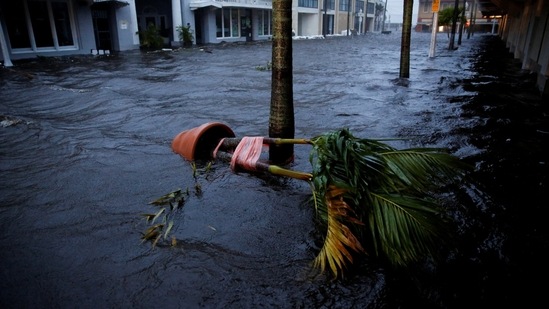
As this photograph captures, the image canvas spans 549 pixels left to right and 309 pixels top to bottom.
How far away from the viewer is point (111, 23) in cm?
2355

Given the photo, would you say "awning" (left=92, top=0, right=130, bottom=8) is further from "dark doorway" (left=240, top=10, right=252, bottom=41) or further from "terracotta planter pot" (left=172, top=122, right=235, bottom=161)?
"terracotta planter pot" (left=172, top=122, right=235, bottom=161)

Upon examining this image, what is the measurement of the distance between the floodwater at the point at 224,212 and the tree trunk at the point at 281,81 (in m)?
0.50

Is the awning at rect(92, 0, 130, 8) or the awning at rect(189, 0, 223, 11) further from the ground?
the awning at rect(189, 0, 223, 11)

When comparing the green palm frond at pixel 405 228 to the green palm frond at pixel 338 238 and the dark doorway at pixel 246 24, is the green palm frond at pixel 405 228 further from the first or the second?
the dark doorway at pixel 246 24

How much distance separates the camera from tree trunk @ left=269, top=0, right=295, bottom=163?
4675 mm

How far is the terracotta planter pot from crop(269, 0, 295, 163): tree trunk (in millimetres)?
923

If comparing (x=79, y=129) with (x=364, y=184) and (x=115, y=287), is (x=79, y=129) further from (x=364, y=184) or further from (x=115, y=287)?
(x=364, y=184)

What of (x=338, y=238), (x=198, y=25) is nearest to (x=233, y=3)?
(x=198, y=25)

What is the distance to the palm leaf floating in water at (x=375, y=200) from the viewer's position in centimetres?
294

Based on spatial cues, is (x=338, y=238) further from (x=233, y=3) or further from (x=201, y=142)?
(x=233, y=3)

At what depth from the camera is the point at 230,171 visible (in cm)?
530

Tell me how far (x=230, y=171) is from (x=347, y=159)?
93.7 inches

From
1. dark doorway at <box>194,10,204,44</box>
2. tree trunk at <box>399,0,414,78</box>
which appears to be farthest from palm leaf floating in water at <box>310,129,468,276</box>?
dark doorway at <box>194,10,204,44</box>

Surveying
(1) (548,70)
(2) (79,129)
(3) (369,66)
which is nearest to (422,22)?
(3) (369,66)
